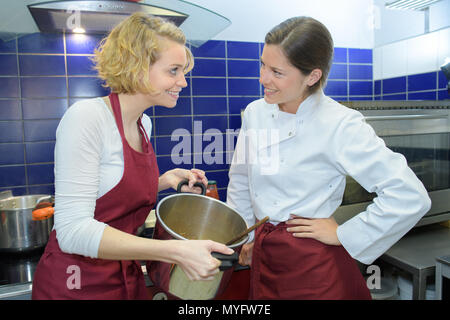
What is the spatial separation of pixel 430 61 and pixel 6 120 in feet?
6.79

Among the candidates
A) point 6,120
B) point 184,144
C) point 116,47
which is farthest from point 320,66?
point 6,120

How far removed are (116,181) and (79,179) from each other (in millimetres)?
96

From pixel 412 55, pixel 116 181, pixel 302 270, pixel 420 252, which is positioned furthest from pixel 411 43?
pixel 116 181

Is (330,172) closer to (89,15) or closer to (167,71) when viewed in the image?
(167,71)

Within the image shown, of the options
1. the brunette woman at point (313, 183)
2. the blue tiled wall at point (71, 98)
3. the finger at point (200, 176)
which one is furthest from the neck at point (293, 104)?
the blue tiled wall at point (71, 98)

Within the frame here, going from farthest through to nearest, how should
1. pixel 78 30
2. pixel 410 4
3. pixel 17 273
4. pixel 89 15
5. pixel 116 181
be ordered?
pixel 410 4 < pixel 78 30 < pixel 89 15 < pixel 17 273 < pixel 116 181

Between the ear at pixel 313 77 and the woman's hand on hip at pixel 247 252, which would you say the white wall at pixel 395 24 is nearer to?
the ear at pixel 313 77

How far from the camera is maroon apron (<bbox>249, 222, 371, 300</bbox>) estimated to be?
854mm

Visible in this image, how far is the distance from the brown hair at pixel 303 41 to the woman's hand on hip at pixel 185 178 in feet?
1.18

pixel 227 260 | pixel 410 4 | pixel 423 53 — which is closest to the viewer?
pixel 227 260

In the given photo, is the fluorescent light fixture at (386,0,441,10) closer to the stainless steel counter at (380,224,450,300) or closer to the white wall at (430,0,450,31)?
→ the white wall at (430,0,450,31)

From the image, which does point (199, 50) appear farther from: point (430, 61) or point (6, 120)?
point (430, 61)

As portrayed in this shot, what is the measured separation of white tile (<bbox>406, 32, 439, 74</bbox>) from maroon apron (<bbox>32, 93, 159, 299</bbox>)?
1.72 meters

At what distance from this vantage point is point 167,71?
83 cm
